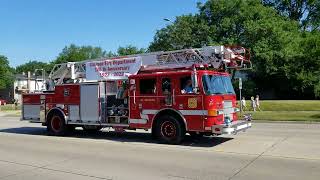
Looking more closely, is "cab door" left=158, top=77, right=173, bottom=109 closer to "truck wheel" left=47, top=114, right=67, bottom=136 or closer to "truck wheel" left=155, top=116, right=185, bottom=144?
"truck wheel" left=155, top=116, right=185, bottom=144

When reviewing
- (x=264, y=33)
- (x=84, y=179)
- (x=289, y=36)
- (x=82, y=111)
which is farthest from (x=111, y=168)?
(x=289, y=36)

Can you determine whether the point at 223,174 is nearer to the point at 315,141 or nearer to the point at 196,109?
the point at 196,109

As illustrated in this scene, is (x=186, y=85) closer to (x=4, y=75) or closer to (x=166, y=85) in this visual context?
(x=166, y=85)

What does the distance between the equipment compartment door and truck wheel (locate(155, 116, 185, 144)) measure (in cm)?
283

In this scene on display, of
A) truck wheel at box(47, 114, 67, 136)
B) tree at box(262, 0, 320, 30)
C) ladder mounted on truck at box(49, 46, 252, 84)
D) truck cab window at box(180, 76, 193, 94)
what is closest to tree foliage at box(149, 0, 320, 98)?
tree at box(262, 0, 320, 30)

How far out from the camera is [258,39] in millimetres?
50969

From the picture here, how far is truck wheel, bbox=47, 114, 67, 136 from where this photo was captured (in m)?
17.7

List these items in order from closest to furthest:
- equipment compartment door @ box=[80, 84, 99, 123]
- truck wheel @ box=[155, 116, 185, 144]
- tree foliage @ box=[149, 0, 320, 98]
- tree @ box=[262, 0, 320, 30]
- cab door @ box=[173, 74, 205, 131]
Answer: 1. cab door @ box=[173, 74, 205, 131]
2. truck wheel @ box=[155, 116, 185, 144]
3. equipment compartment door @ box=[80, 84, 99, 123]
4. tree foliage @ box=[149, 0, 320, 98]
5. tree @ box=[262, 0, 320, 30]

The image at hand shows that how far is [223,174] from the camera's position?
30.6ft

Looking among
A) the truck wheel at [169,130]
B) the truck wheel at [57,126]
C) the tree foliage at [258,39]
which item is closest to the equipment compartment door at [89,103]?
the truck wheel at [57,126]

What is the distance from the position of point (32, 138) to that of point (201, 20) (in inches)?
1610

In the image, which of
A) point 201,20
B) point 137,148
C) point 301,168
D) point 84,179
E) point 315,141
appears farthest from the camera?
point 201,20

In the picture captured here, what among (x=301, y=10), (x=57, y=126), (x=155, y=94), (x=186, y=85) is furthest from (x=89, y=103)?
(x=301, y=10)

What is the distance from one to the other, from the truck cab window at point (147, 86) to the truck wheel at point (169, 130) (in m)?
0.94
